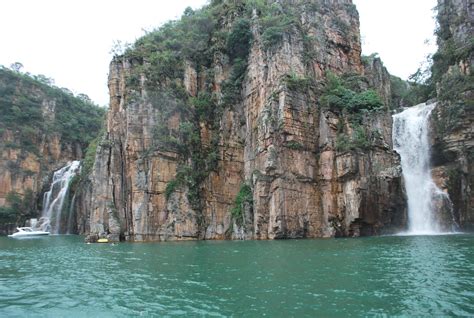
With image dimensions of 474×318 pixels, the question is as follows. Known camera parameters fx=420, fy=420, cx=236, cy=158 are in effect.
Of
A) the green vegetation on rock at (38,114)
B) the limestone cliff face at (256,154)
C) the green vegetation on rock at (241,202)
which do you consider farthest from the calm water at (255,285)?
the green vegetation on rock at (38,114)

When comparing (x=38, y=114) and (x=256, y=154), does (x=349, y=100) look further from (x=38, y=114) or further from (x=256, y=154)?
(x=38, y=114)

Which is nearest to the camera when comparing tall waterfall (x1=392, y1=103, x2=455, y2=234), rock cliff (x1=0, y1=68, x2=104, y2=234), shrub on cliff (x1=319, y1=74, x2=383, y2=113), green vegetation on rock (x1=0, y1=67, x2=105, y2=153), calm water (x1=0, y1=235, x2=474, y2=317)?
calm water (x1=0, y1=235, x2=474, y2=317)

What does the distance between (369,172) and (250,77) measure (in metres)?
16.6

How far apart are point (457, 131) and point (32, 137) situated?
62154 millimetres

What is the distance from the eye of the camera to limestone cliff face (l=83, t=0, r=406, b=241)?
119 feet

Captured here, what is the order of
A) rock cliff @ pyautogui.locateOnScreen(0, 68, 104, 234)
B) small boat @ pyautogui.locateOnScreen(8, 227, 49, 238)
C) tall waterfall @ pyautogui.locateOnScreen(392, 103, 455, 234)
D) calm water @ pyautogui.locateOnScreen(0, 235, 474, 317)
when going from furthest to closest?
rock cliff @ pyautogui.locateOnScreen(0, 68, 104, 234)
small boat @ pyautogui.locateOnScreen(8, 227, 49, 238)
tall waterfall @ pyautogui.locateOnScreen(392, 103, 455, 234)
calm water @ pyautogui.locateOnScreen(0, 235, 474, 317)

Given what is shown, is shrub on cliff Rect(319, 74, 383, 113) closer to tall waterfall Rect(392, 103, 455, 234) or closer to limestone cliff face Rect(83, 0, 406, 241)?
limestone cliff face Rect(83, 0, 406, 241)

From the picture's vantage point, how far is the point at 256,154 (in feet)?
134

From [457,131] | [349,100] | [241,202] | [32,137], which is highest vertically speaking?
[32,137]

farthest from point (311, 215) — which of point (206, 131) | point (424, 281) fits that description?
point (424, 281)

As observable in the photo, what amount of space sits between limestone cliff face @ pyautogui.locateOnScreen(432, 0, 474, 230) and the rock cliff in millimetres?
55969

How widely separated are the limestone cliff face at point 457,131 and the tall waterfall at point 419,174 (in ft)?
2.78

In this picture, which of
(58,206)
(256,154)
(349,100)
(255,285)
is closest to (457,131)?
(349,100)

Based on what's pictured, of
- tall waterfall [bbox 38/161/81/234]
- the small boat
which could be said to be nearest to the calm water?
the small boat
